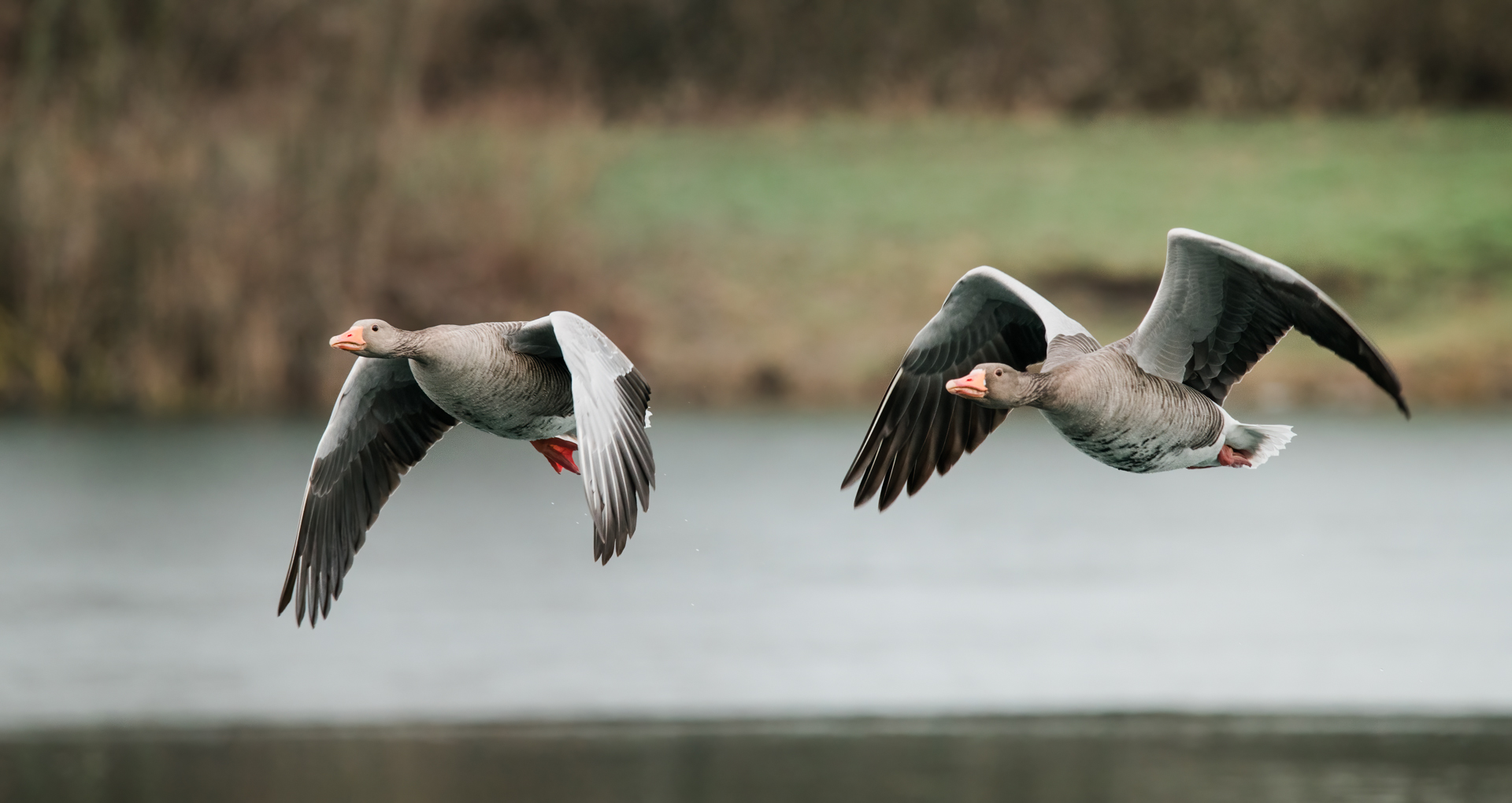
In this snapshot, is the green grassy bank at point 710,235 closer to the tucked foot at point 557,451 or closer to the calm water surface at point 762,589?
the calm water surface at point 762,589

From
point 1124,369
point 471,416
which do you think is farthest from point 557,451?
point 1124,369

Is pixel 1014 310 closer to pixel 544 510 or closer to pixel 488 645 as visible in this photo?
pixel 488 645

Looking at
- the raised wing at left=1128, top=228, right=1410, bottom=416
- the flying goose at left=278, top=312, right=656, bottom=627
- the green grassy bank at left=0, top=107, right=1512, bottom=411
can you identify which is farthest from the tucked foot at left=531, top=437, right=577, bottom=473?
the green grassy bank at left=0, top=107, right=1512, bottom=411

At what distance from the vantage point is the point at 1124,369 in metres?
7.16

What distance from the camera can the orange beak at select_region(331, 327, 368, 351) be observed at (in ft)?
20.0

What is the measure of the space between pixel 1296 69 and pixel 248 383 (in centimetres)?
3474

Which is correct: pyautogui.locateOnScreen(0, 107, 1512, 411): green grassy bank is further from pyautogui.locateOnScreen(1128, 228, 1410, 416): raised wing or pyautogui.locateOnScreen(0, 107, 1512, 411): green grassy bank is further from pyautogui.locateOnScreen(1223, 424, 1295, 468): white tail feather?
pyautogui.locateOnScreen(1223, 424, 1295, 468): white tail feather

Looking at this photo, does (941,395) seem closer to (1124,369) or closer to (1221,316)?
(1221,316)

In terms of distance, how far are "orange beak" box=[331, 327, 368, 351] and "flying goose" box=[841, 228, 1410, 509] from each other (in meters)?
2.05

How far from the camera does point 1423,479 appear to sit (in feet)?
106

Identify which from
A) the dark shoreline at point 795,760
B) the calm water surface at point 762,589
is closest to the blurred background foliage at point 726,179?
the calm water surface at point 762,589

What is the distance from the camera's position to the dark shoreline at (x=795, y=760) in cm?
1958

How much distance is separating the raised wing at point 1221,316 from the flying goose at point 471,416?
2.27m

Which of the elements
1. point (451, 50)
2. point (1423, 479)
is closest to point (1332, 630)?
point (1423, 479)
